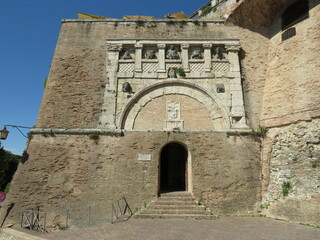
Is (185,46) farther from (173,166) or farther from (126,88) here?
(173,166)

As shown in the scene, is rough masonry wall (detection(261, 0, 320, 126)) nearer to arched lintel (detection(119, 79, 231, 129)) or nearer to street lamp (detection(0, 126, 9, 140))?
arched lintel (detection(119, 79, 231, 129))

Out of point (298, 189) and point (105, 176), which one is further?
point (105, 176)

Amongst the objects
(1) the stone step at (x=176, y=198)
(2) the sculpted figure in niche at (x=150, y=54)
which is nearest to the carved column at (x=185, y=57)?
(2) the sculpted figure in niche at (x=150, y=54)

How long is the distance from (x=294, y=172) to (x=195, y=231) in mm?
4328

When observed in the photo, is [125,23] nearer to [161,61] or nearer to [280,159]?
[161,61]

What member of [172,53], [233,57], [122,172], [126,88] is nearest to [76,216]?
[122,172]

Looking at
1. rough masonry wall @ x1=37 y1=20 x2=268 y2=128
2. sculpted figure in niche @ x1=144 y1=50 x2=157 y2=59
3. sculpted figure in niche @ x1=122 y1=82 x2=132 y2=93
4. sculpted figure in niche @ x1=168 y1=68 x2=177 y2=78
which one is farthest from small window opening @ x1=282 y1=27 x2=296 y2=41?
sculpted figure in niche @ x1=122 y1=82 x2=132 y2=93

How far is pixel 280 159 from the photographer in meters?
8.70

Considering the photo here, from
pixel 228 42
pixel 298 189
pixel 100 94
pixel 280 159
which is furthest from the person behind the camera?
pixel 228 42

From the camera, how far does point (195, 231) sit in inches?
249

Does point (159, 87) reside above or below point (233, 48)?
below

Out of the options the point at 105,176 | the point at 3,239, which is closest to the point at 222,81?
the point at 105,176

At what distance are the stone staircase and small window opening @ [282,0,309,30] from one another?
857cm

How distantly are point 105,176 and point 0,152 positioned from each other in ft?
17.3
